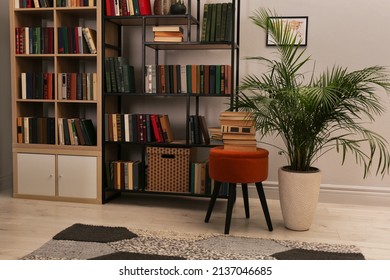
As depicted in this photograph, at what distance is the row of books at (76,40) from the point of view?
3.73 meters

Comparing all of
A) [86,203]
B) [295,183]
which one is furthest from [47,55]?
[295,183]

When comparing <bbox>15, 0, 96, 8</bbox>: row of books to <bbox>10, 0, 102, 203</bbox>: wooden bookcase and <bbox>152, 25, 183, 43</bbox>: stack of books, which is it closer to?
<bbox>10, 0, 102, 203</bbox>: wooden bookcase

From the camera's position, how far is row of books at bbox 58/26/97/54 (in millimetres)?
3730

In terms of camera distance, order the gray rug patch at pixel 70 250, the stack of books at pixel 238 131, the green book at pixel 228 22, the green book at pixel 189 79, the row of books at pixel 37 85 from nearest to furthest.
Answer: the gray rug patch at pixel 70 250, the stack of books at pixel 238 131, the green book at pixel 228 22, the green book at pixel 189 79, the row of books at pixel 37 85

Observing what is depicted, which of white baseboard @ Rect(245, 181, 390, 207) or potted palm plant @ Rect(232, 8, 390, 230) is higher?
potted palm plant @ Rect(232, 8, 390, 230)

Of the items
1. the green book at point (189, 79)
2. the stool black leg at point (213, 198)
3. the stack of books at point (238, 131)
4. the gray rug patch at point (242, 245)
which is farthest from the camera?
the green book at point (189, 79)

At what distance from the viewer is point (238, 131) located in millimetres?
3092

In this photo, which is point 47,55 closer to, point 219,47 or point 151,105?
point 151,105

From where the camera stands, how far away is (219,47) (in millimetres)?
3768

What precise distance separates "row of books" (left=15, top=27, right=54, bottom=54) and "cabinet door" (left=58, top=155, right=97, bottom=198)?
929mm

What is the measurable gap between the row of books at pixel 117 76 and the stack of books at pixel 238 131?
39.9 inches

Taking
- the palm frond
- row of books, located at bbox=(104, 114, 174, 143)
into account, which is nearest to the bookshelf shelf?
the palm frond

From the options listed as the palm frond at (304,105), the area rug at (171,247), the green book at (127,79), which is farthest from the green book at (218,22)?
the area rug at (171,247)

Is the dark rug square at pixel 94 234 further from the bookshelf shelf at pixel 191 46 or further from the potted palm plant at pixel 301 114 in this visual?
the bookshelf shelf at pixel 191 46
